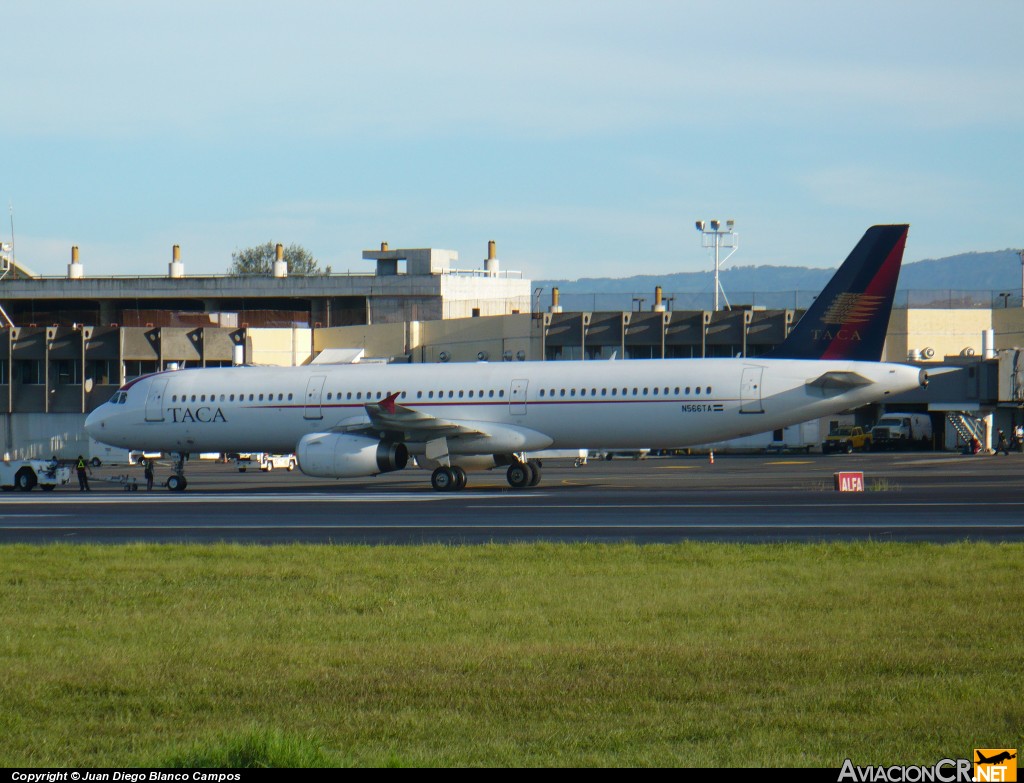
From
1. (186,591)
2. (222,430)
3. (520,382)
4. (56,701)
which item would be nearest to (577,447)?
(520,382)

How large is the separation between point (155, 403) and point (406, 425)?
34.4ft

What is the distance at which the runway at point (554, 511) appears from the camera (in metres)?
23.0

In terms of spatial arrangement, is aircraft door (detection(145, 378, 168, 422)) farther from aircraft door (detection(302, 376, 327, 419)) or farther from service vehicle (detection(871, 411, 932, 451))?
service vehicle (detection(871, 411, 932, 451))

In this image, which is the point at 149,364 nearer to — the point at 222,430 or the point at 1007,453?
the point at 222,430

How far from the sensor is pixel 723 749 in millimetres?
7980

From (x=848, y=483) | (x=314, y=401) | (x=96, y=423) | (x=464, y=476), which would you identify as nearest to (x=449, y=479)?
(x=464, y=476)

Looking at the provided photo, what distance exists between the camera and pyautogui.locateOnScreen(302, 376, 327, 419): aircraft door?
4078 cm

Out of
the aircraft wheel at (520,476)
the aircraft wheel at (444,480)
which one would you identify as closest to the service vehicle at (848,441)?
the aircraft wheel at (520,476)

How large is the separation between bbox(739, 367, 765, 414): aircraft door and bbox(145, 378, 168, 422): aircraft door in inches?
774

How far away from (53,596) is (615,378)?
23.9m

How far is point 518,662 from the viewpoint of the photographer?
10.8 m

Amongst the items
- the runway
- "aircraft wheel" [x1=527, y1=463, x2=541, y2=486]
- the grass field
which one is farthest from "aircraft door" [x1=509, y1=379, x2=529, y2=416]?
the grass field

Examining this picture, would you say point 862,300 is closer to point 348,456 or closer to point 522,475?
point 522,475

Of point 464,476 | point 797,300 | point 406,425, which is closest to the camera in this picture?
point 406,425
